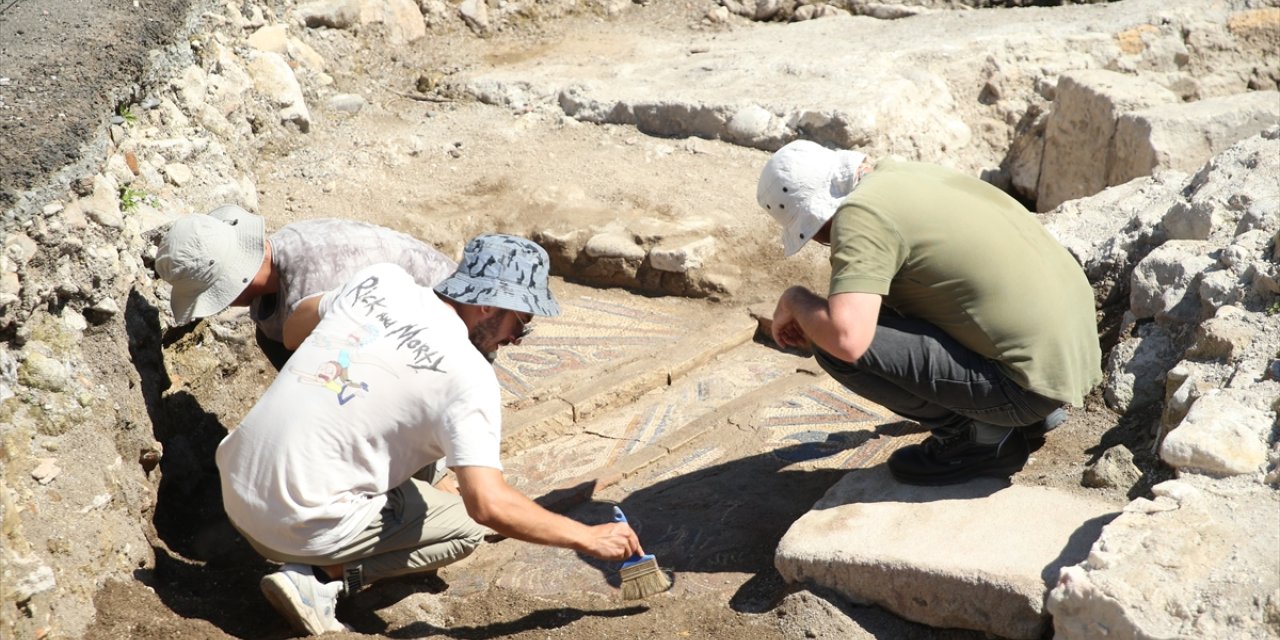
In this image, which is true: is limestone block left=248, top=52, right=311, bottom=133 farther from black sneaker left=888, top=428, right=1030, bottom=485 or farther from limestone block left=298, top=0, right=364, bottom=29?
black sneaker left=888, top=428, right=1030, bottom=485

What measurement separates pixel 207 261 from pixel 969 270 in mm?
2269

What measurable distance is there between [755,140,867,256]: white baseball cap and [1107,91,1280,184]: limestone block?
2901 mm

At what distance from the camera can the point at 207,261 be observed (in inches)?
141

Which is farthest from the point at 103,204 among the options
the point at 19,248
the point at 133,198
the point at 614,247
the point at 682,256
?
the point at 682,256

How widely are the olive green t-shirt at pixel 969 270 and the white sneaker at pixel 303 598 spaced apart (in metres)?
1.56

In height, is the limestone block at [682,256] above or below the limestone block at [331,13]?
below

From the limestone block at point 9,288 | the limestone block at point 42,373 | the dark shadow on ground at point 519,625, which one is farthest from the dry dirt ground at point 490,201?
the limestone block at point 42,373

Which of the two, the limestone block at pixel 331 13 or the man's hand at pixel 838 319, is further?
the limestone block at pixel 331 13

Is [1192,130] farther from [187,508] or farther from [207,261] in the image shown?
[187,508]

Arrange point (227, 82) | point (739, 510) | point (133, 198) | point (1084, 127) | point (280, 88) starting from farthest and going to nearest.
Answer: point (280, 88)
point (1084, 127)
point (227, 82)
point (133, 198)
point (739, 510)

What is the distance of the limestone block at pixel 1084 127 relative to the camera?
19.2 ft

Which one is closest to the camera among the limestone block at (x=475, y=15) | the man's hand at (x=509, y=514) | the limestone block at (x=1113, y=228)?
the man's hand at (x=509, y=514)

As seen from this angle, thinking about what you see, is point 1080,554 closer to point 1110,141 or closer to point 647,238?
point 647,238

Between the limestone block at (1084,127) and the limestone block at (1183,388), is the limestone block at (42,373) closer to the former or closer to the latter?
the limestone block at (1183,388)
